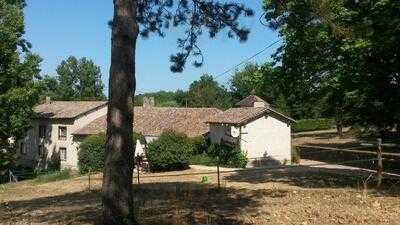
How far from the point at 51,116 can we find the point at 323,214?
4924cm

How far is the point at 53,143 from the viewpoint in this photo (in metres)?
56.6

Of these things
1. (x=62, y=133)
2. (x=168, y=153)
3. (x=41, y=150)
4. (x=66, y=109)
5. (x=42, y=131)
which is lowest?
(x=168, y=153)

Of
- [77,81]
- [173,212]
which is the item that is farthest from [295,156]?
[77,81]

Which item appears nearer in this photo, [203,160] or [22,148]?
[203,160]

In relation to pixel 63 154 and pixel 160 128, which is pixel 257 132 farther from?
pixel 63 154

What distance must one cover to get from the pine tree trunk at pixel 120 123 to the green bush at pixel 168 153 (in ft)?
104

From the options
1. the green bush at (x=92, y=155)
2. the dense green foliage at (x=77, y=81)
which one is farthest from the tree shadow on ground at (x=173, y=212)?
the dense green foliage at (x=77, y=81)

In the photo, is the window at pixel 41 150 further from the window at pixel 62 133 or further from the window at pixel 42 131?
the window at pixel 62 133

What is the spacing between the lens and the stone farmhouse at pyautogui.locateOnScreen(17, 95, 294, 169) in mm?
44688

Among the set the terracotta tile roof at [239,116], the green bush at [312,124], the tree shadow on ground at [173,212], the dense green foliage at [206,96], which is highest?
the dense green foliage at [206,96]

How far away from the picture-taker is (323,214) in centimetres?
1103

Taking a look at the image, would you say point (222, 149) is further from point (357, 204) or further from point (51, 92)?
point (51, 92)

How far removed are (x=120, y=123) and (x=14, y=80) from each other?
37.5 metres

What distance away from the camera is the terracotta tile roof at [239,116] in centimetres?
4378
